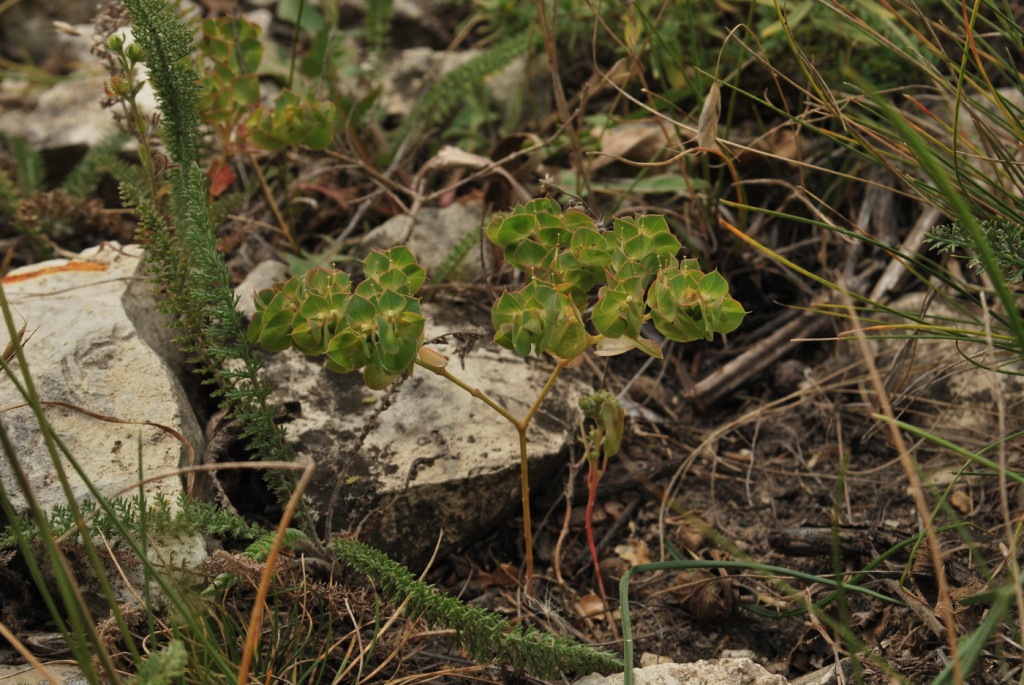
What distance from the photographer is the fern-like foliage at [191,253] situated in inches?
70.0

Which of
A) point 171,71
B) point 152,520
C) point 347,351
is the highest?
point 171,71

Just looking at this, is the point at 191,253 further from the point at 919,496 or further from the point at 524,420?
the point at 919,496

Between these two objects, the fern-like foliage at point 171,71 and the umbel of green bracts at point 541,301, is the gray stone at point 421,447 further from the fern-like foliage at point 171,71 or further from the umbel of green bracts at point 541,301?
the fern-like foliage at point 171,71

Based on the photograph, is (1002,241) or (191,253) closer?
(1002,241)

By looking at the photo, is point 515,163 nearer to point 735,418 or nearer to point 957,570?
point 735,418

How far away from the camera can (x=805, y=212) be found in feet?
8.48

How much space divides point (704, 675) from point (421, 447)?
780 millimetres

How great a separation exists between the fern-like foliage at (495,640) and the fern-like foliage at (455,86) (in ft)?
5.30

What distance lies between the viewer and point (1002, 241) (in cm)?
167

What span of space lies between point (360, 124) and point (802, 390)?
1.50 metres

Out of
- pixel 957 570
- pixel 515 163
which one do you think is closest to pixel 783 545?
pixel 957 570

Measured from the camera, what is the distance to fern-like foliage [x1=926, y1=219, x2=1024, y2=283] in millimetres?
1654

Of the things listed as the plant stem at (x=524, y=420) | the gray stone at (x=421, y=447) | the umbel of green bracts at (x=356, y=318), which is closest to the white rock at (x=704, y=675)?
the plant stem at (x=524, y=420)

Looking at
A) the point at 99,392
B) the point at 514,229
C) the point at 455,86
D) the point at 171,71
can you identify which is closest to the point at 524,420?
the point at 514,229
